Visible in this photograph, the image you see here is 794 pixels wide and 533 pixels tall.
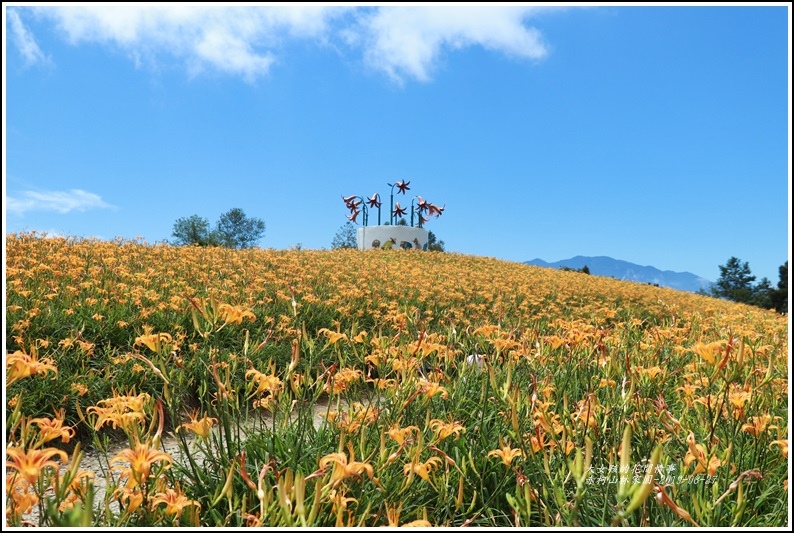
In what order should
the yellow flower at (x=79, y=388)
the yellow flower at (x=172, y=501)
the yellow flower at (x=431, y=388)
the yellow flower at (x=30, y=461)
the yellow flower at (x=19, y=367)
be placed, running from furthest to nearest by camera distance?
the yellow flower at (x=79, y=388), the yellow flower at (x=431, y=388), the yellow flower at (x=172, y=501), the yellow flower at (x=19, y=367), the yellow flower at (x=30, y=461)

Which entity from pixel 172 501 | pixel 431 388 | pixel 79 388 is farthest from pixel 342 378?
pixel 79 388

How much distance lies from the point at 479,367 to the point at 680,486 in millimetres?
1672

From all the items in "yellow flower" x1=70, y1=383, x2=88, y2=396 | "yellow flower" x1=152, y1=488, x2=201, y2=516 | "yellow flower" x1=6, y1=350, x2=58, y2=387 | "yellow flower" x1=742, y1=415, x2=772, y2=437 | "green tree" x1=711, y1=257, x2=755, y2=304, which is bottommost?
"yellow flower" x1=152, y1=488, x2=201, y2=516

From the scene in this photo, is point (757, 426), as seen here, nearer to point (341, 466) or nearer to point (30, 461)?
point (341, 466)

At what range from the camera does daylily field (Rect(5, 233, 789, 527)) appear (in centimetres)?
153

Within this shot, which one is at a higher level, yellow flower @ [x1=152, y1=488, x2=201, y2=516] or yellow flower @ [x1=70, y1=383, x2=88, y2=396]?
yellow flower @ [x1=70, y1=383, x2=88, y2=396]

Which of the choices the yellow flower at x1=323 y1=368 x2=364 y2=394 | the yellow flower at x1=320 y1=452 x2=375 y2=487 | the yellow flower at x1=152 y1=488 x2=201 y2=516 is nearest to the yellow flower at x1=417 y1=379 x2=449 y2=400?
the yellow flower at x1=323 y1=368 x2=364 y2=394

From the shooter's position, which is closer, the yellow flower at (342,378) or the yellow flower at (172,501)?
the yellow flower at (172,501)

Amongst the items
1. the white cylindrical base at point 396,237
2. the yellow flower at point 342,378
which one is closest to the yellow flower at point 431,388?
the yellow flower at point 342,378

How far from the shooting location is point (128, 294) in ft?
16.0

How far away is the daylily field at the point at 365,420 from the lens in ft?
5.01

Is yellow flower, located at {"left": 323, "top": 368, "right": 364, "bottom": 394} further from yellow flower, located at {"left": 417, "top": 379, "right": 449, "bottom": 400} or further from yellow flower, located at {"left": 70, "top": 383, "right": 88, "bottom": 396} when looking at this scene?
yellow flower, located at {"left": 70, "top": 383, "right": 88, "bottom": 396}

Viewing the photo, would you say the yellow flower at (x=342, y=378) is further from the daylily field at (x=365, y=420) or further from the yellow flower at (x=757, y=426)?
the yellow flower at (x=757, y=426)

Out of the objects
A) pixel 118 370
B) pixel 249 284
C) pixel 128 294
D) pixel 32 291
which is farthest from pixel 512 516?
pixel 249 284
